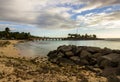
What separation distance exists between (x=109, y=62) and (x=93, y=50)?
5.95 m

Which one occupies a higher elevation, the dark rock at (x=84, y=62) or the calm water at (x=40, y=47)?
the dark rock at (x=84, y=62)

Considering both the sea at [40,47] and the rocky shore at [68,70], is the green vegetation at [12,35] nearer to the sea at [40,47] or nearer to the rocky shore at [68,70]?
the sea at [40,47]

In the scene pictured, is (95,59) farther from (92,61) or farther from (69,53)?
(69,53)

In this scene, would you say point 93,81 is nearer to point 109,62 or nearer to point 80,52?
point 109,62

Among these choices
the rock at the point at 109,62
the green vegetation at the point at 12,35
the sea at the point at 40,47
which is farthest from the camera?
the green vegetation at the point at 12,35

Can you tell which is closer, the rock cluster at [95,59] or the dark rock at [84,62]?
the rock cluster at [95,59]

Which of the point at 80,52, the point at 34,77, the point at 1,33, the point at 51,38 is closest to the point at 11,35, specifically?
the point at 1,33

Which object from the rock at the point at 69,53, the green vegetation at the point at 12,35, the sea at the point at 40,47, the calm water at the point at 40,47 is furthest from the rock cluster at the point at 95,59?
the green vegetation at the point at 12,35

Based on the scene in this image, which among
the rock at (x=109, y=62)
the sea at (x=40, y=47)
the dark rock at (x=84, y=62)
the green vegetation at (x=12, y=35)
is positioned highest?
the green vegetation at (x=12, y=35)

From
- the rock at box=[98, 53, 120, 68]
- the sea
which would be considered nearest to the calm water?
the sea

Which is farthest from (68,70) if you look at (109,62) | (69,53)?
(69,53)

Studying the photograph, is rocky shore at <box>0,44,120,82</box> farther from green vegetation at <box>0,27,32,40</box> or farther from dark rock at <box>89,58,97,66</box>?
green vegetation at <box>0,27,32,40</box>

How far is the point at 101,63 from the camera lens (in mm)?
14492

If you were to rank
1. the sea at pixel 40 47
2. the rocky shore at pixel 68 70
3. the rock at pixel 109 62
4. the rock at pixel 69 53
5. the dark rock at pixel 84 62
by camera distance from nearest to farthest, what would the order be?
1. the rocky shore at pixel 68 70
2. the rock at pixel 109 62
3. the dark rock at pixel 84 62
4. the rock at pixel 69 53
5. the sea at pixel 40 47
